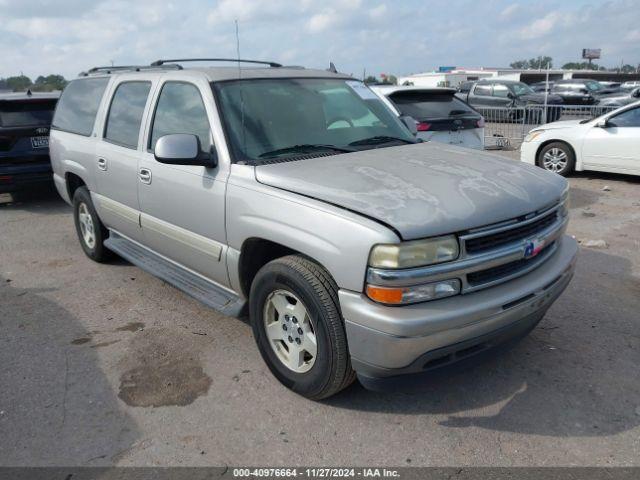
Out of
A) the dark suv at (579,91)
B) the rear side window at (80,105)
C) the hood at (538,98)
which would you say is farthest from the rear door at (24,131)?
the dark suv at (579,91)

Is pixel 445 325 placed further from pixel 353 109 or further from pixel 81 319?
pixel 81 319

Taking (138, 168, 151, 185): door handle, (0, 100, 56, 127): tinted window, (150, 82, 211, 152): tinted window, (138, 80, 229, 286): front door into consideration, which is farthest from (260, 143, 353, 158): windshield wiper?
(0, 100, 56, 127): tinted window

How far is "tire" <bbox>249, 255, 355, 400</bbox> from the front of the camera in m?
2.83

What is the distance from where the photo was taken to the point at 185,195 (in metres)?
3.81

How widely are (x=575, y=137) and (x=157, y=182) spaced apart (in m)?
7.96

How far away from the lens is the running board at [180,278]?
363cm

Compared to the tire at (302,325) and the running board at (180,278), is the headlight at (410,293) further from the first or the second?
the running board at (180,278)

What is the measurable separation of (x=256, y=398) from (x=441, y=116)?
5880 mm

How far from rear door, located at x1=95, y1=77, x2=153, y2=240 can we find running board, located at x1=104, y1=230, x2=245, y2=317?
139 millimetres

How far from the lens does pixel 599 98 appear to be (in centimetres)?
2439

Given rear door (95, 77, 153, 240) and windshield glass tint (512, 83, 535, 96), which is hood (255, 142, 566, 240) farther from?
windshield glass tint (512, 83, 535, 96)

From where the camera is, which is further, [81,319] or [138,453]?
[81,319]

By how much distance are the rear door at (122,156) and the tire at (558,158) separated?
7541mm

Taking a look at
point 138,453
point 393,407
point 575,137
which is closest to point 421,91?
point 575,137
